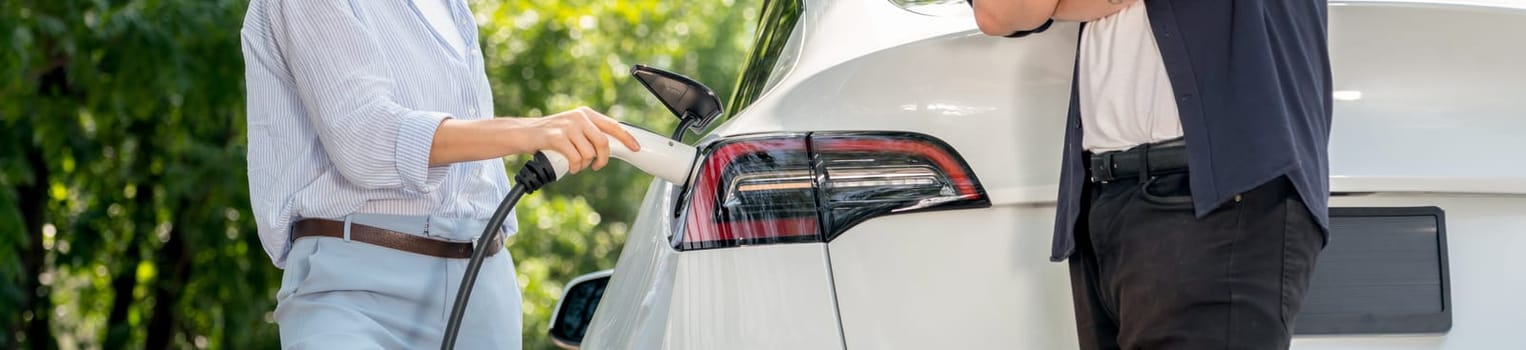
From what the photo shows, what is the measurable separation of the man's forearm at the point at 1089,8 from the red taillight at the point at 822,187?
25cm

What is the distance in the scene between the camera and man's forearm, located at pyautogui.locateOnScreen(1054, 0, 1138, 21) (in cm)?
220

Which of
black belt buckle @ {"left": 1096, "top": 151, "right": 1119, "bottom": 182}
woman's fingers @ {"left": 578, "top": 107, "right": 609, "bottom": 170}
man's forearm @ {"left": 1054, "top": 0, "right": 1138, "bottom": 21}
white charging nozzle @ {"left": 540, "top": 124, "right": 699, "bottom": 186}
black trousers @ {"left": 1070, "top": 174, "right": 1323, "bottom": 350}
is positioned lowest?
black trousers @ {"left": 1070, "top": 174, "right": 1323, "bottom": 350}

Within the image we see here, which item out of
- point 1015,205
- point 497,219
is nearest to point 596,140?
point 497,219

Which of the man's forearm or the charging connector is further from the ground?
the man's forearm

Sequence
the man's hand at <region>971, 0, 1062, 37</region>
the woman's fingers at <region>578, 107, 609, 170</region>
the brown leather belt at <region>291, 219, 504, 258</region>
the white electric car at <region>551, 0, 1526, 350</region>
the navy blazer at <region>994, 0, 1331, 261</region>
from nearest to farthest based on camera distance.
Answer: the navy blazer at <region>994, 0, 1331, 261</region>
the man's hand at <region>971, 0, 1062, 37</region>
the white electric car at <region>551, 0, 1526, 350</region>
the woman's fingers at <region>578, 107, 609, 170</region>
the brown leather belt at <region>291, 219, 504, 258</region>

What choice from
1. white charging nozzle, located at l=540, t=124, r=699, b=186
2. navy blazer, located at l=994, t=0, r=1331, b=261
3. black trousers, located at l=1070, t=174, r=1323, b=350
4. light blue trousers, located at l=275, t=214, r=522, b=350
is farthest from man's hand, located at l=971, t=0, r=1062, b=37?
light blue trousers, located at l=275, t=214, r=522, b=350

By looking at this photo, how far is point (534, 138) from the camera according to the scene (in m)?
2.42

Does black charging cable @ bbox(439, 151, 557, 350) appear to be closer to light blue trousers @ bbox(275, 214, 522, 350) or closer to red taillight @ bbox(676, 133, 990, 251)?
light blue trousers @ bbox(275, 214, 522, 350)

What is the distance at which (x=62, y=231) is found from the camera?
967 centimetres

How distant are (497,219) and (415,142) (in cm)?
17

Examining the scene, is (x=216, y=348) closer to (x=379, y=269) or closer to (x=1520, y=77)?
(x=379, y=269)

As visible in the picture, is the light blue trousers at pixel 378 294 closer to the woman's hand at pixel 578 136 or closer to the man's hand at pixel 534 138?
the man's hand at pixel 534 138

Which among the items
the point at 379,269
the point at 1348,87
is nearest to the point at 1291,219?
the point at 1348,87

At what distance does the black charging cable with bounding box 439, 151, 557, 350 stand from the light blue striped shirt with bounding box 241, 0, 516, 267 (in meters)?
0.13
